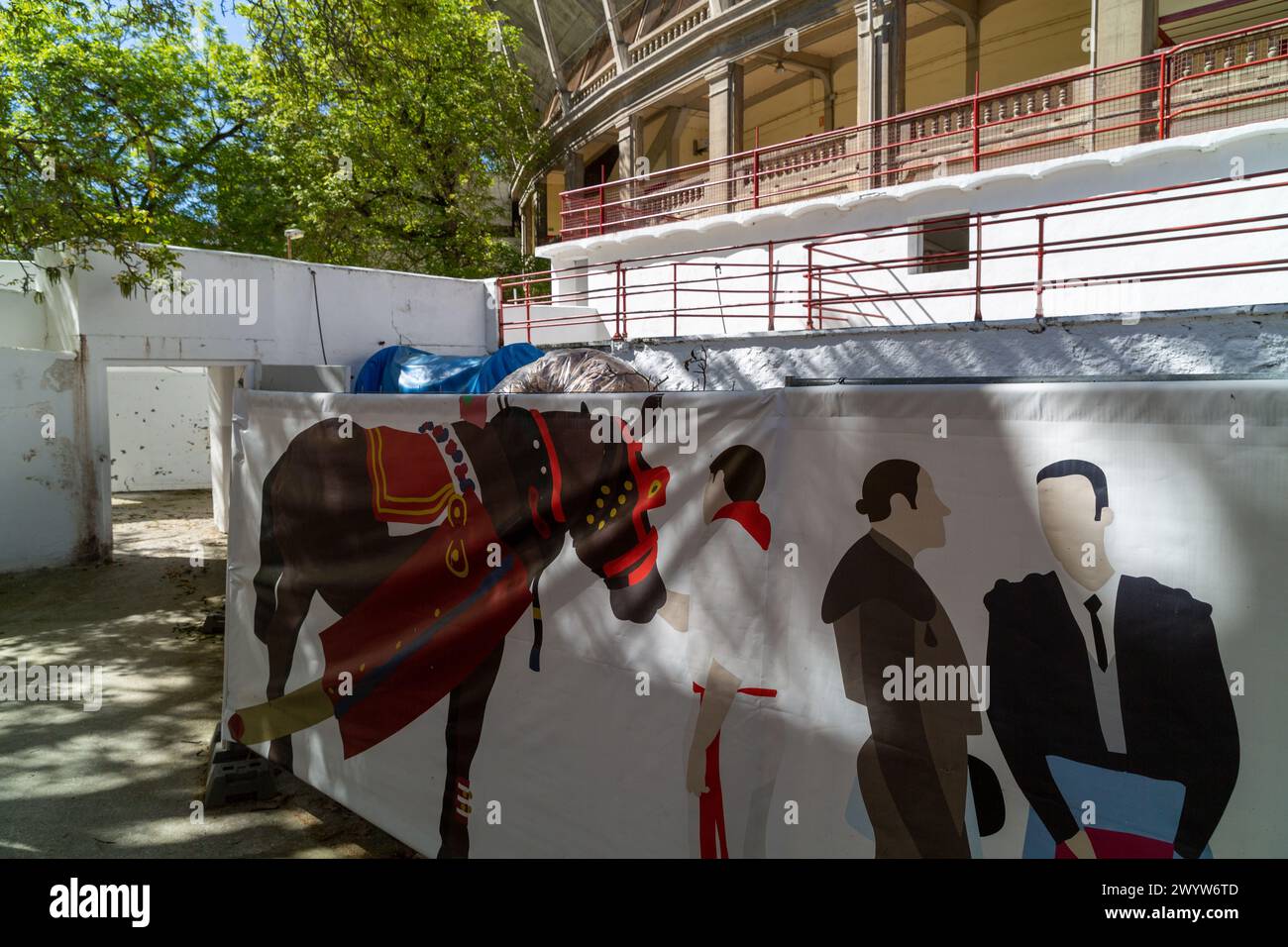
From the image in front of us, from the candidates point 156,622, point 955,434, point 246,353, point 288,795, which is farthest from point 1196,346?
point 246,353

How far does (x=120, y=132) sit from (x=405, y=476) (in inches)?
334

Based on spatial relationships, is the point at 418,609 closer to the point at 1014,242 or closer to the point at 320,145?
the point at 1014,242

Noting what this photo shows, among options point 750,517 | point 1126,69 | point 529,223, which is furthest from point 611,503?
point 529,223

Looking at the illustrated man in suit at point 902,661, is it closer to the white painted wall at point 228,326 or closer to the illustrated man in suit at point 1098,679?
the illustrated man in suit at point 1098,679

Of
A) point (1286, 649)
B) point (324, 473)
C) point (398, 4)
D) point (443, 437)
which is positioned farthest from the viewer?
point (398, 4)

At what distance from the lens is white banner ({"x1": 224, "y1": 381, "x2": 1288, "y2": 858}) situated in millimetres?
2006

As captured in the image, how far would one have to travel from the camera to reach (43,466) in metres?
11.4

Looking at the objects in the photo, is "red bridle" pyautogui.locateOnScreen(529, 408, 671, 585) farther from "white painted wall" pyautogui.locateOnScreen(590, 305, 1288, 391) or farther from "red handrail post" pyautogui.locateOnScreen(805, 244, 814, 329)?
"red handrail post" pyautogui.locateOnScreen(805, 244, 814, 329)

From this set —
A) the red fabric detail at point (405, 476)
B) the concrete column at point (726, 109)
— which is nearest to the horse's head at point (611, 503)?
the red fabric detail at point (405, 476)

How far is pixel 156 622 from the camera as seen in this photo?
29.1ft

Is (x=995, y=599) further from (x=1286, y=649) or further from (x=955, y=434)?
(x=1286, y=649)

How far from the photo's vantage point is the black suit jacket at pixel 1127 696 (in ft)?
6.52

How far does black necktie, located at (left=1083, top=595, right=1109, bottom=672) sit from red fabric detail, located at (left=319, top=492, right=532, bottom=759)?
2.04m
